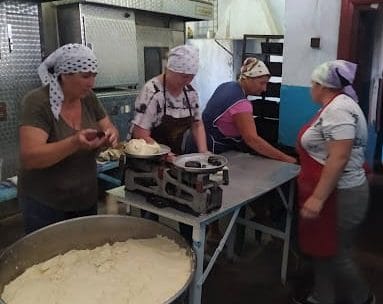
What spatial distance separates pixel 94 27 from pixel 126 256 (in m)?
2.49

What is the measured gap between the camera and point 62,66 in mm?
1627

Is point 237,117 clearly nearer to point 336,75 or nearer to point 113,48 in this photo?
point 336,75

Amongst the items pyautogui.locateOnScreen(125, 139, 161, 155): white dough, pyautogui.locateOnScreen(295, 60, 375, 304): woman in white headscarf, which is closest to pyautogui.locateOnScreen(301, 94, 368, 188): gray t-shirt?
pyautogui.locateOnScreen(295, 60, 375, 304): woman in white headscarf

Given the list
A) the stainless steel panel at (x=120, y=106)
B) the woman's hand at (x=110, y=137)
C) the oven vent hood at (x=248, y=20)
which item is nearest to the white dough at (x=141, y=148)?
the woman's hand at (x=110, y=137)

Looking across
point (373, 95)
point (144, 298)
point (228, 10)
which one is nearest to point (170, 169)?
point (144, 298)

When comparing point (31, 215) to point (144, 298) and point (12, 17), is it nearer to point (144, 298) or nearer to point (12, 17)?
point (144, 298)

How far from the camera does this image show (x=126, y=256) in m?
1.69

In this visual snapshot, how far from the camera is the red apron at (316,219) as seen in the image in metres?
2.04

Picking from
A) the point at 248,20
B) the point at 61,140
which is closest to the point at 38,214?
the point at 61,140

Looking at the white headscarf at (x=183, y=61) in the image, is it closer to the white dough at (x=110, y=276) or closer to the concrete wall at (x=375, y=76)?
the white dough at (x=110, y=276)

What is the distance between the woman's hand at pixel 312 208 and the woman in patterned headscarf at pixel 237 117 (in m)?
0.62

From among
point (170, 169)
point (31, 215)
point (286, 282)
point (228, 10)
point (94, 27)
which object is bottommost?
point (286, 282)

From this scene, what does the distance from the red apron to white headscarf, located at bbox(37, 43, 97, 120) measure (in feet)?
3.81

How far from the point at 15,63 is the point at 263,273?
2.61m
